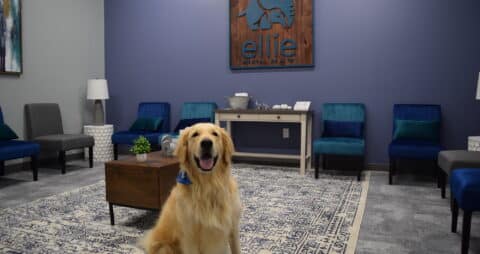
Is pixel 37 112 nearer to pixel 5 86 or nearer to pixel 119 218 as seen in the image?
pixel 5 86

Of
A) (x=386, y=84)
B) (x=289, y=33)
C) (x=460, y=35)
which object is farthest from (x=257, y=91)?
(x=460, y=35)

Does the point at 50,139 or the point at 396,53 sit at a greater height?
the point at 396,53

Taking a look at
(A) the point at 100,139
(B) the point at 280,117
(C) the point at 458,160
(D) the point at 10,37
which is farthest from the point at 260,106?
(D) the point at 10,37

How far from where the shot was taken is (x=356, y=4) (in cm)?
453

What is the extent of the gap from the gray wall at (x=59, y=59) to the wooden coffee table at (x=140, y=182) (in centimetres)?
264

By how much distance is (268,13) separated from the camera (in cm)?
487

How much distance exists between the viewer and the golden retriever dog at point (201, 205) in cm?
158

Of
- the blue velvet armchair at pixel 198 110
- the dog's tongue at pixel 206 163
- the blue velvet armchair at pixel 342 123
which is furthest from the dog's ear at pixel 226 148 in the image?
the blue velvet armchair at pixel 198 110

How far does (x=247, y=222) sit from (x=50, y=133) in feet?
10.9

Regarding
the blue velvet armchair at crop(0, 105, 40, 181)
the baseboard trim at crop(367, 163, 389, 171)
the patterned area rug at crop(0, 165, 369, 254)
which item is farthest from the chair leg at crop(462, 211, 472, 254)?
the blue velvet armchair at crop(0, 105, 40, 181)

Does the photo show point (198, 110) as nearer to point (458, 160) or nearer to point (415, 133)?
point (415, 133)

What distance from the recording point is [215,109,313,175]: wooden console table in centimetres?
438

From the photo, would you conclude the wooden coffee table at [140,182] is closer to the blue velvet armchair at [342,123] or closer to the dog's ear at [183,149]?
the dog's ear at [183,149]

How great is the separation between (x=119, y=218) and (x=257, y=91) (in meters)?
2.76
